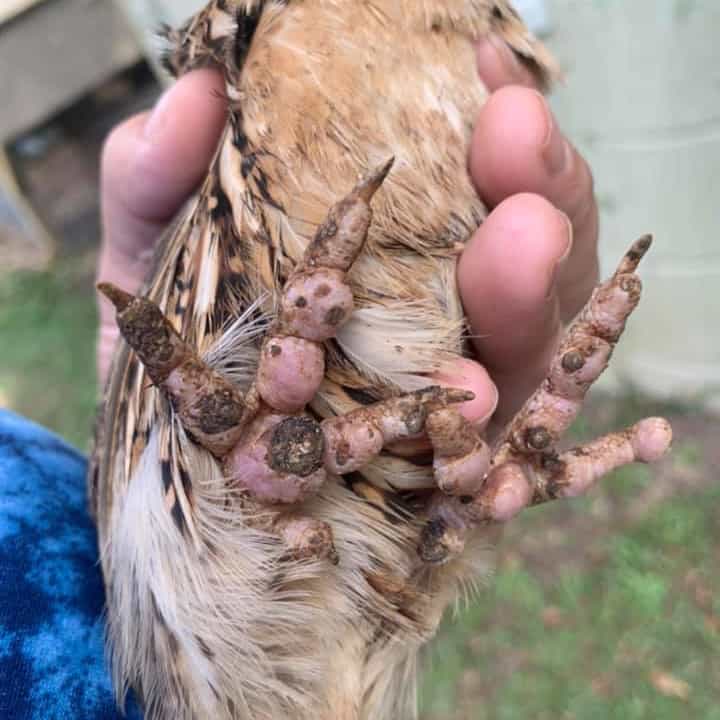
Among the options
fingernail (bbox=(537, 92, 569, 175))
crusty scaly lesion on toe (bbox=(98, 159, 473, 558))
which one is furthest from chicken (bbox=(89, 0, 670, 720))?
fingernail (bbox=(537, 92, 569, 175))

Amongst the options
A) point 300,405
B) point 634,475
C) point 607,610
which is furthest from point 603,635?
point 300,405

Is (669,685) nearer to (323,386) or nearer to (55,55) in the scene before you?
(323,386)

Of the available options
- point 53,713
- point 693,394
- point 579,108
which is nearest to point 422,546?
point 53,713

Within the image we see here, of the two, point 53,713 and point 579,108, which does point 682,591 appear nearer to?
point 579,108

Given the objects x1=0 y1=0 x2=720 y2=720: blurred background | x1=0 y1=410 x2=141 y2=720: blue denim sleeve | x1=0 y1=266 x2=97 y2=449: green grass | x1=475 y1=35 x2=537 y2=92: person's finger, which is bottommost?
x1=0 y1=266 x2=97 y2=449: green grass

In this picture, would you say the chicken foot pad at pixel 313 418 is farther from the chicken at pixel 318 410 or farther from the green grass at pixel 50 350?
the green grass at pixel 50 350

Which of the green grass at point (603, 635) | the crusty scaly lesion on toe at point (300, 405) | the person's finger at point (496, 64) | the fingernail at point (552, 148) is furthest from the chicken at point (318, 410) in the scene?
the green grass at point (603, 635)

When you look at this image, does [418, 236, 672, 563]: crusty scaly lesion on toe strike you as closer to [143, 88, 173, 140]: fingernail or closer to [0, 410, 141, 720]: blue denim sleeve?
[0, 410, 141, 720]: blue denim sleeve

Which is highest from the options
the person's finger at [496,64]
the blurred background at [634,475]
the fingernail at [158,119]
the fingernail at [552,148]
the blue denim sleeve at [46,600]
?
the person's finger at [496,64]
